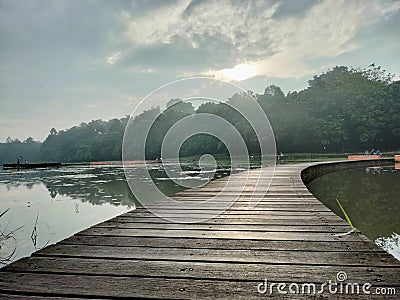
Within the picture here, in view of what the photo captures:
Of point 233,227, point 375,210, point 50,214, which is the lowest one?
point 375,210

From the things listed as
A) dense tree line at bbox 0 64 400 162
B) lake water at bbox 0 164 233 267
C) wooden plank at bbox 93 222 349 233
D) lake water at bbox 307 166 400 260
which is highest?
dense tree line at bbox 0 64 400 162

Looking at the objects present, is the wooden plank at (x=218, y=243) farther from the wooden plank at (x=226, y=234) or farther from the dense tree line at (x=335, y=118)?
the dense tree line at (x=335, y=118)

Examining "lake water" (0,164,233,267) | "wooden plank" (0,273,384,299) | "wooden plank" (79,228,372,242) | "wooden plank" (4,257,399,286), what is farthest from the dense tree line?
"wooden plank" (0,273,384,299)

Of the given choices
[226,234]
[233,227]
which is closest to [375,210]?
[233,227]

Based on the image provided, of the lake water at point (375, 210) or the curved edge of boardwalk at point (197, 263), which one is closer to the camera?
the curved edge of boardwalk at point (197, 263)

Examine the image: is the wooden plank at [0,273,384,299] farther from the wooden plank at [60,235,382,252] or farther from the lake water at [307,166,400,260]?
the lake water at [307,166,400,260]

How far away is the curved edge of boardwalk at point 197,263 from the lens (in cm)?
126

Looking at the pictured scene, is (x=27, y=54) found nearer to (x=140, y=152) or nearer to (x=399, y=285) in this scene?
(x=140, y=152)

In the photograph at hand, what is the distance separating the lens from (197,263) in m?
1.56

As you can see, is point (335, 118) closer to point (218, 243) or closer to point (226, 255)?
point (218, 243)

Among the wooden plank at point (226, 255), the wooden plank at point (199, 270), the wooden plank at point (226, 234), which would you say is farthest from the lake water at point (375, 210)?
the wooden plank at point (199, 270)

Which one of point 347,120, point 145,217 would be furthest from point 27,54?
point 347,120

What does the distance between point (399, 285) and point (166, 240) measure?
1.24m

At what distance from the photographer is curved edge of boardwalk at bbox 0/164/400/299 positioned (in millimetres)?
1263
